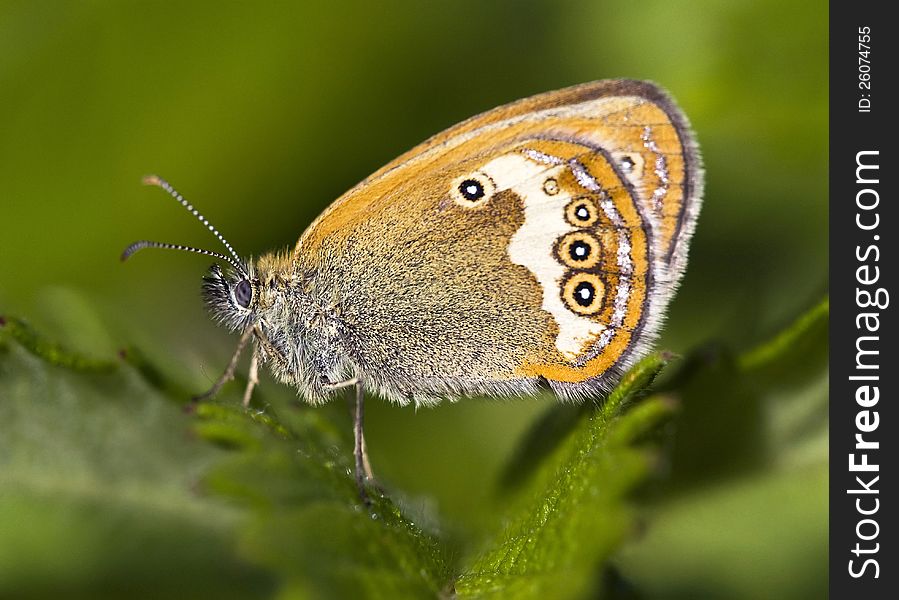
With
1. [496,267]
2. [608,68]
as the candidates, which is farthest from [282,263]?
[608,68]

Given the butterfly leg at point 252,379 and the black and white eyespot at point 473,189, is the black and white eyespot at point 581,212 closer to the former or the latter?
the black and white eyespot at point 473,189

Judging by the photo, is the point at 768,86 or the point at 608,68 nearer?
the point at 768,86
